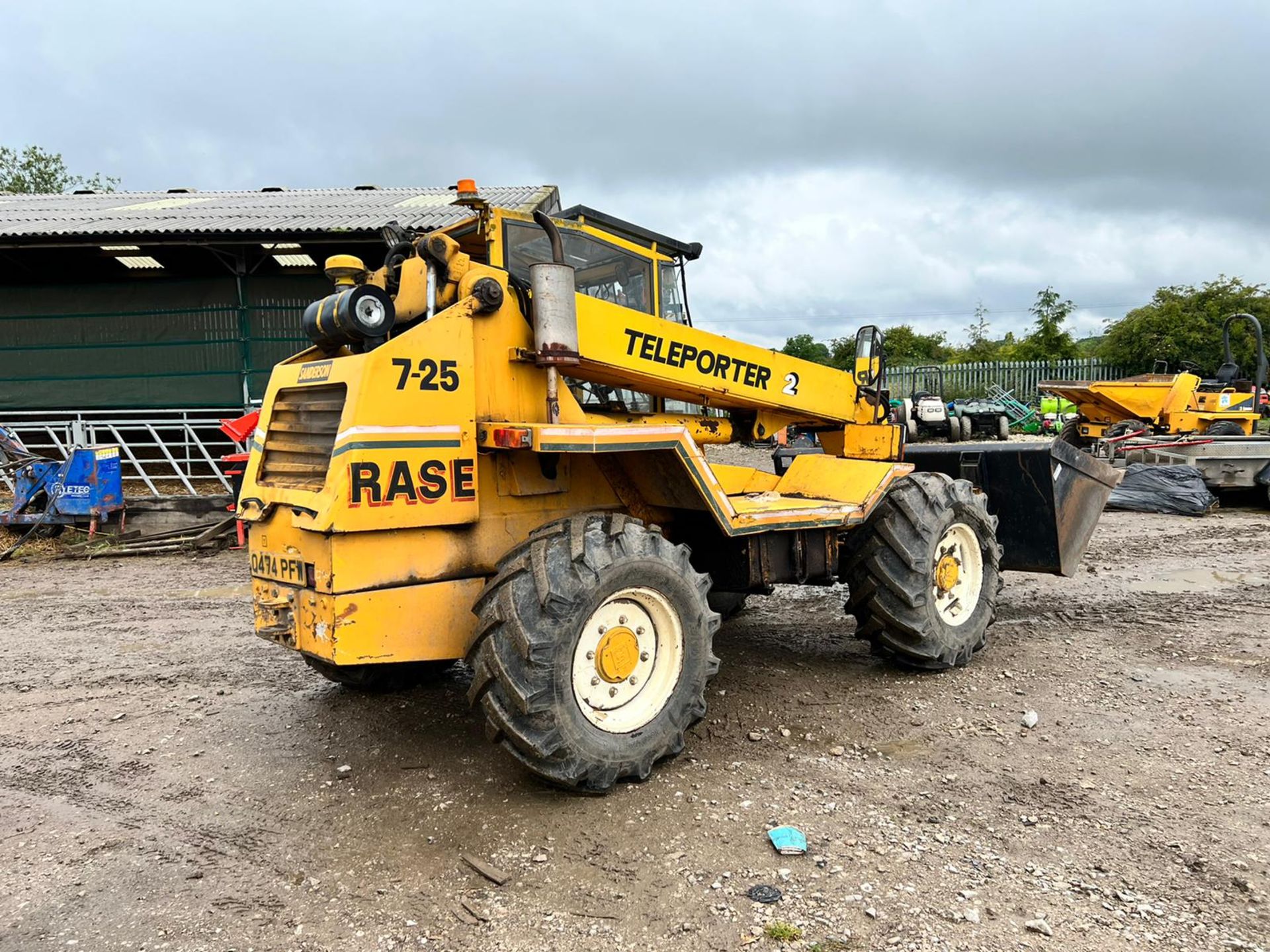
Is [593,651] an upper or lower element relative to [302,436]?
lower

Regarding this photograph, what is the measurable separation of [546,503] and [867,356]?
2716 mm

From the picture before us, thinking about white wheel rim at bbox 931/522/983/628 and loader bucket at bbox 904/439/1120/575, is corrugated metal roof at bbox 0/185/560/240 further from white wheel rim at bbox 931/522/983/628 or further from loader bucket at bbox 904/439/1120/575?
white wheel rim at bbox 931/522/983/628

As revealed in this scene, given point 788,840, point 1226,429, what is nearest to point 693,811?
point 788,840

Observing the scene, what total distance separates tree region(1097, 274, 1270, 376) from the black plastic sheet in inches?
597

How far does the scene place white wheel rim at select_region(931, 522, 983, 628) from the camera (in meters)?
5.31

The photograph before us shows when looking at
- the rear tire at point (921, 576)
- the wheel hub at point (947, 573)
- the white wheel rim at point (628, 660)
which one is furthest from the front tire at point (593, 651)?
the wheel hub at point (947, 573)

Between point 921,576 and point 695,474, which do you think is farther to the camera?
point 921,576

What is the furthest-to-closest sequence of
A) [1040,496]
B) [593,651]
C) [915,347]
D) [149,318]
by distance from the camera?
[915,347] → [149,318] → [1040,496] → [593,651]

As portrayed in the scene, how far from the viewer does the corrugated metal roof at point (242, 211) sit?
43.5 ft

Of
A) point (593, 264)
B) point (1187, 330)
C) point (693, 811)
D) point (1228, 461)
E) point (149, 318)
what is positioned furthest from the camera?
point (1187, 330)

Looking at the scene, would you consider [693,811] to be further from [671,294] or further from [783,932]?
[671,294]

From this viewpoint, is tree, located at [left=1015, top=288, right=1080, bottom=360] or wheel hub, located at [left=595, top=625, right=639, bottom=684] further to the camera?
tree, located at [left=1015, top=288, right=1080, bottom=360]

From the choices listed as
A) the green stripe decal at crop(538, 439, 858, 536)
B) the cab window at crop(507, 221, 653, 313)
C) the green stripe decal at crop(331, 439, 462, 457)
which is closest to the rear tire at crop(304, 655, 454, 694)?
the green stripe decal at crop(331, 439, 462, 457)

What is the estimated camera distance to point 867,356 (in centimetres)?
594
